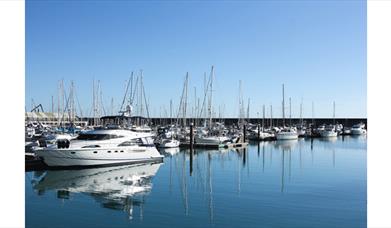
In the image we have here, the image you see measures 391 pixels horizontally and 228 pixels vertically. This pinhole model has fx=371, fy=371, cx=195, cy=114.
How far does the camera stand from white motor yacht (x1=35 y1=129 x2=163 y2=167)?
23234 millimetres

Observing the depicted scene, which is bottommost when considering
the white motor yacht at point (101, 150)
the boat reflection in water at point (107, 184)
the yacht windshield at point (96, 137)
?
the boat reflection in water at point (107, 184)

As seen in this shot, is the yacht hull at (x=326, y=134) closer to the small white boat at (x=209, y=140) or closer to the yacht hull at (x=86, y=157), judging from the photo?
the small white boat at (x=209, y=140)

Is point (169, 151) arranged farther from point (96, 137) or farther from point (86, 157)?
point (86, 157)

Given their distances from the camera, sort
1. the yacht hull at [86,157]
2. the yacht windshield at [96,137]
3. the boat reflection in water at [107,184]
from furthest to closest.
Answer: the yacht windshield at [96,137], the yacht hull at [86,157], the boat reflection in water at [107,184]

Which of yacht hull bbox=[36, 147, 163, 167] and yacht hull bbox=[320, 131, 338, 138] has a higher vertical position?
yacht hull bbox=[36, 147, 163, 167]

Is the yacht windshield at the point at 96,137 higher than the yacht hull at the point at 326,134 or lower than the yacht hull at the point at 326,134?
higher

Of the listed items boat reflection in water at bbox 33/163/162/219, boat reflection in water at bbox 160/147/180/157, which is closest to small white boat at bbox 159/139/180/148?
boat reflection in water at bbox 160/147/180/157

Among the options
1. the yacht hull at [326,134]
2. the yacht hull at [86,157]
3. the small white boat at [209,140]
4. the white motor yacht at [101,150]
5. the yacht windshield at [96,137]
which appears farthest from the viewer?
the yacht hull at [326,134]

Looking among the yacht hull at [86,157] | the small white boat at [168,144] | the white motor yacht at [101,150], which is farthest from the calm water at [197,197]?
the small white boat at [168,144]

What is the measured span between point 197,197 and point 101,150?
32.7 ft

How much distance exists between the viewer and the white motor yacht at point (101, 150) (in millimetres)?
23234

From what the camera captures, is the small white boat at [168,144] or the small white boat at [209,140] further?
the small white boat at [209,140]

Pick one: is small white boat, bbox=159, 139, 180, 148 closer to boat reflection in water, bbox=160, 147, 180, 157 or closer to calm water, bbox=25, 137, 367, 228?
boat reflection in water, bbox=160, 147, 180, 157
